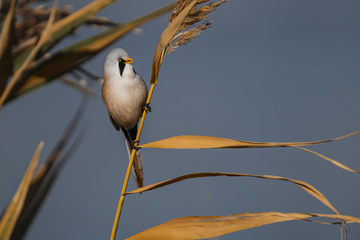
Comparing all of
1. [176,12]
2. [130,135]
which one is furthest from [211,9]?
[130,135]

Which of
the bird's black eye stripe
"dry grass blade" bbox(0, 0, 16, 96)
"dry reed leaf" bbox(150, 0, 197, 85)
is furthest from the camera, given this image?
the bird's black eye stripe

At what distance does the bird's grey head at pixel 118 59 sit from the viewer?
0.58m

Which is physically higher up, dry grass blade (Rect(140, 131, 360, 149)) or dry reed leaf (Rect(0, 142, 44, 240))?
dry grass blade (Rect(140, 131, 360, 149))

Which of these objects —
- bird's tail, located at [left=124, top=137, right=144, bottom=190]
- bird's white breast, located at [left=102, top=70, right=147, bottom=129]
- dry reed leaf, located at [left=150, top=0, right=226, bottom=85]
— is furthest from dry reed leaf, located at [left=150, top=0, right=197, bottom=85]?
bird's tail, located at [left=124, top=137, right=144, bottom=190]

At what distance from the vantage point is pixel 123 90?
1.91 feet

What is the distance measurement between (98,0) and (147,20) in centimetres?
7

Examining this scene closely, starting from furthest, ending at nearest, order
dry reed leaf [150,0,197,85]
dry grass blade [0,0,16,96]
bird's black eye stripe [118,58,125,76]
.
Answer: bird's black eye stripe [118,58,125,76] < dry reed leaf [150,0,197,85] < dry grass blade [0,0,16,96]

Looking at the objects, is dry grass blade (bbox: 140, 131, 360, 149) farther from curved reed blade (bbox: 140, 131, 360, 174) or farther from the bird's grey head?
the bird's grey head

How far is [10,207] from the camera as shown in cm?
29

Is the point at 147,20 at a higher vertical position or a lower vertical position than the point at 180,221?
higher

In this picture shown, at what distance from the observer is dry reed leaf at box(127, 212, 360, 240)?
0.35 meters

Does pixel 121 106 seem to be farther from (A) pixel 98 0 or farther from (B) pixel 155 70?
(A) pixel 98 0

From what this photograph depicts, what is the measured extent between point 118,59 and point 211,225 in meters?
0.39

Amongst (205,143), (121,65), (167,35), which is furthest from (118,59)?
(205,143)
